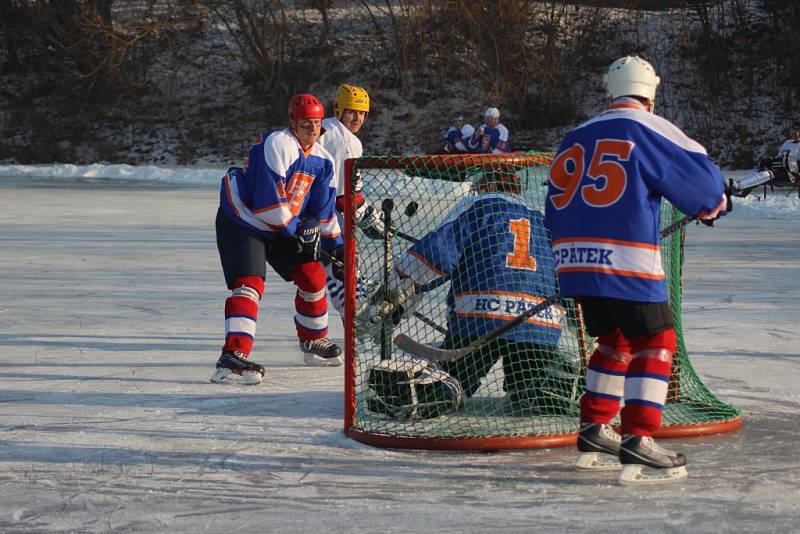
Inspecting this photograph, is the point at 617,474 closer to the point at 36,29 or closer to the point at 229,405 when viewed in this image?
the point at 229,405

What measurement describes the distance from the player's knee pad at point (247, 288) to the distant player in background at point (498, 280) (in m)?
0.75

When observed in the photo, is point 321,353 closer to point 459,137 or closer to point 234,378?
point 234,378

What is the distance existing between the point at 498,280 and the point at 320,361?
1196 mm

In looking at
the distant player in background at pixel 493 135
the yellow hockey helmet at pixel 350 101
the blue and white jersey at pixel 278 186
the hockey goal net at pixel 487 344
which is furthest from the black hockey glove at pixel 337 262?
the distant player in background at pixel 493 135

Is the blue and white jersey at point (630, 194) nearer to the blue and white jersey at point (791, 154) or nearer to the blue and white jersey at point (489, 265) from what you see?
the blue and white jersey at point (489, 265)

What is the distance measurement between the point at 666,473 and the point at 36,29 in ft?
74.8

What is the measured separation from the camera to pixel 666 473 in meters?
2.85

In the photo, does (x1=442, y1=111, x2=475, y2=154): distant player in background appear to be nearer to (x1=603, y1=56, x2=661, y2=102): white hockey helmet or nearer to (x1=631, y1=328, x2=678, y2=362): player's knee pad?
(x1=603, y1=56, x2=661, y2=102): white hockey helmet

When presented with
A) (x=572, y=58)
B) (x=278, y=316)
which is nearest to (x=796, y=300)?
(x=278, y=316)

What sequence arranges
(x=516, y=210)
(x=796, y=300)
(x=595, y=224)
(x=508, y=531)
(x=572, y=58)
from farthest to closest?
1. (x=572, y=58)
2. (x=796, y=300)
3. (x=516, y=210)
4. (x=595, y=224)
5. (x=508, y=531)

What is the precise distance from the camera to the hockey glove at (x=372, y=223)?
4.43 meters

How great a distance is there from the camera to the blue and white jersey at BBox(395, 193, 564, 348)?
11.6 ft

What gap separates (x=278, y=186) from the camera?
4168 millimetres

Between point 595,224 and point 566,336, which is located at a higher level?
point 595,224
